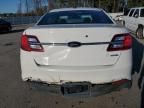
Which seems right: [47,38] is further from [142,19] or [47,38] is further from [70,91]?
[142,19]

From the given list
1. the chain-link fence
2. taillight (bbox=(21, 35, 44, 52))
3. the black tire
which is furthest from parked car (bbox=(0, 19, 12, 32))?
taillight (bbox=(21, 35, 44, 52))

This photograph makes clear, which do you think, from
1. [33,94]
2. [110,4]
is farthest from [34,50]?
[110,4]

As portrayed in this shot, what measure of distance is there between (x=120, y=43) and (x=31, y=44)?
1.35m

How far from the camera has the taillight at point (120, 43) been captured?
14.9 feet

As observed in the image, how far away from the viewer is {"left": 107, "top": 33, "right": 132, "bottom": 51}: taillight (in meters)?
4.54

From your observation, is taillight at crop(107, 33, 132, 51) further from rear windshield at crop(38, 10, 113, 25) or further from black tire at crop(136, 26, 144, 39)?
black tire at crop(136, 26, 144, 39)

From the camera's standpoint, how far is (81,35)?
4465 mm

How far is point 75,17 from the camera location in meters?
5.84

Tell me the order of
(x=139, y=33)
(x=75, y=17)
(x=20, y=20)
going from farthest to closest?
(x=20, y=20) < (x=139, y=33) < (x=75, y=17)

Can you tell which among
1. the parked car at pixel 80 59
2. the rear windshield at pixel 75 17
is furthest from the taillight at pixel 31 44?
the rear windshield at pixel 75 17

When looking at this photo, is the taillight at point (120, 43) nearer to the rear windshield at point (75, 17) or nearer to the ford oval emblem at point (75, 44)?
the ford oval emblem at point (75, 44)

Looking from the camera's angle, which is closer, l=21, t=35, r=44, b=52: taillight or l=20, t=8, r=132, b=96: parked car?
l=20, t=8, r=132, b=96: parked car

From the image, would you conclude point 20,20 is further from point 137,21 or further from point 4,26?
point 137,21

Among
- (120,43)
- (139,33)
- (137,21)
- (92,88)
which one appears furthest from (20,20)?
(92,88)
